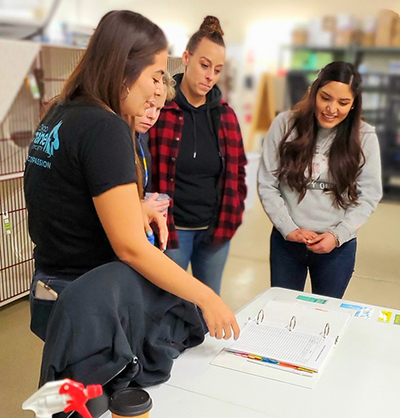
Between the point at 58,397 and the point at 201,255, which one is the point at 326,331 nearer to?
the point at 58,397

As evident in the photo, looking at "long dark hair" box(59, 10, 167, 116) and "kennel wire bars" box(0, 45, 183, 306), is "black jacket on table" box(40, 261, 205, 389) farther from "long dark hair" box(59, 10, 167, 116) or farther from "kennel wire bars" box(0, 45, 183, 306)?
"kennel wire bars" box(0, 45, 183, 306)

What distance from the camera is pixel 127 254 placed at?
2.82 feet

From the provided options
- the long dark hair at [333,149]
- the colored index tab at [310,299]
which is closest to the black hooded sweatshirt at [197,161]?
the long dark hair at [333,149]

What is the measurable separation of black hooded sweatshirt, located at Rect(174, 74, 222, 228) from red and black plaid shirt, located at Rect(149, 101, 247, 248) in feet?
0.07

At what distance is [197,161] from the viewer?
1782 millimetres

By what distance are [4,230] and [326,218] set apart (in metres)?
1.54

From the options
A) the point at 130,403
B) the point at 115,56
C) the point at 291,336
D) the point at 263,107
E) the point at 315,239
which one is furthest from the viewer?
the point at 263,107

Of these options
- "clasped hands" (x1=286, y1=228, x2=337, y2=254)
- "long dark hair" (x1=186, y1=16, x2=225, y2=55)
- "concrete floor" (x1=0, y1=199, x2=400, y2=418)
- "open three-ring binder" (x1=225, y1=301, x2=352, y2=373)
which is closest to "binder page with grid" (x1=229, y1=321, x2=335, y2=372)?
"open three-ring binder" (x1=225, y1=301, x2=352, y2=373)

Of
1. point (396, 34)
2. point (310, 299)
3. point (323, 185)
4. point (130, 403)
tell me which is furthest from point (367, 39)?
point (130, 403)

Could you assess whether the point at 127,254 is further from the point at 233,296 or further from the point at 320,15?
the point at 233,296

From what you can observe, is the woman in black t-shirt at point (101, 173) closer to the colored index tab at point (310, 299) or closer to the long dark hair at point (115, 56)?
the long dark hair at point (115, 56)

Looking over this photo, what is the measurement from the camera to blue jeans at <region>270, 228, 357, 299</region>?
1.67 meters

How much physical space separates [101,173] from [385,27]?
170cm

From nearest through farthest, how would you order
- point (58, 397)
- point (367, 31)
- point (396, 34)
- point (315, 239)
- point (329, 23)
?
point (58, 397) < point (315, 239) < point (329, 23) < point (367, 31) < point (396, 34)
